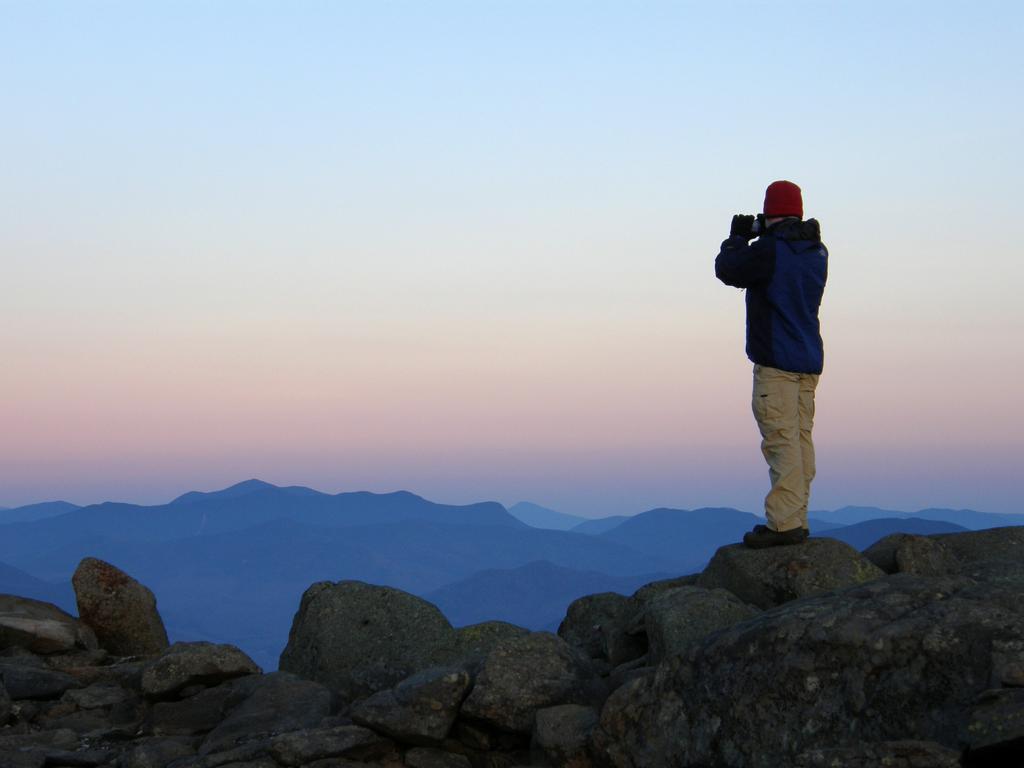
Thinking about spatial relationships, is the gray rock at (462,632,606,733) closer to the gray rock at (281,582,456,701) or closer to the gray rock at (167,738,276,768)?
the gray rock at (167,738,276,768)

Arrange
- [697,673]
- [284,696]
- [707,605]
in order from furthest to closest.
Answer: [284,696]
[707,605]
[697,673]

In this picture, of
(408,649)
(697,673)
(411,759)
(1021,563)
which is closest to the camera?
(697,673)

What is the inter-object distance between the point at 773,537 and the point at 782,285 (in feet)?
11.1

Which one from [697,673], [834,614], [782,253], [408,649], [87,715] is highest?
[782,253]

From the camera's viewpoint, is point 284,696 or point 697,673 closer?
point 697,673

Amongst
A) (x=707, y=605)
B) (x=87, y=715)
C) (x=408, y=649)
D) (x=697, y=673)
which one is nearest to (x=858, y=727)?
(x=697, y=673)

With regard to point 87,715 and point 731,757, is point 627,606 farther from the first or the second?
point 87,715

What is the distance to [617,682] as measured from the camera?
11.5 metres

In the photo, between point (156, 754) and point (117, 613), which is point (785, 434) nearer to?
point (156, 754)

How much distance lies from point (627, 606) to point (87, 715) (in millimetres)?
7741

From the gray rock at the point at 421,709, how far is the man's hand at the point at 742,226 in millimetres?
6482

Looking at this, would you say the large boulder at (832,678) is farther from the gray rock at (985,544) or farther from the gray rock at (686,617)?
the gray rock at (985,544)

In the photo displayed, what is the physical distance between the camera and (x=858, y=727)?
837cm

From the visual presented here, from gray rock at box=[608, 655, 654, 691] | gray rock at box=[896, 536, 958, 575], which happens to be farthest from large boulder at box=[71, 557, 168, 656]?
gray rock at box=[896, 536, 958, 575]
